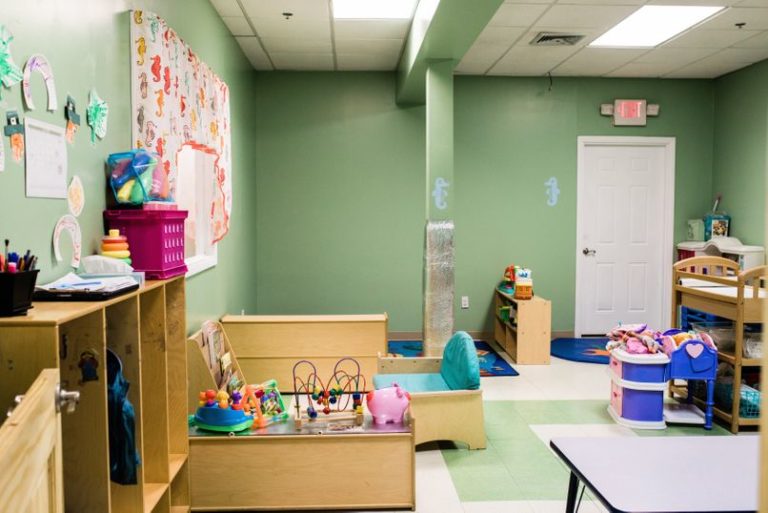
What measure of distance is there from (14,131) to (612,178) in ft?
Result: 20.2

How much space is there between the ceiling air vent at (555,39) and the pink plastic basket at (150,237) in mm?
3822

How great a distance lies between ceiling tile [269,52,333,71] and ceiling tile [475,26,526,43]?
1.48 meters

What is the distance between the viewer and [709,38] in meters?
5.39

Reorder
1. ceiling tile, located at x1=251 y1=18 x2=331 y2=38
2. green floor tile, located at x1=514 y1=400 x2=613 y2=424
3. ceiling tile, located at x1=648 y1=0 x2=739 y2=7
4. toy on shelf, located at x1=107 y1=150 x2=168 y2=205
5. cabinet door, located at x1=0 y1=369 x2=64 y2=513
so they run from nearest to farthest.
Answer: cabinet door, located at x1=0 y1=369 x2=64 y2=513 < toy on shelf, located at x1=107 y1=150 x2=168 y2=205 < green floor tile, located at x1=514 y1=400 x2=613 y2=424 < ceiling tile, located at x1=648 y1=0 x2=739 y2=7 < ceiling tile, located at x1=251 y1=18 x2=331 y2=38

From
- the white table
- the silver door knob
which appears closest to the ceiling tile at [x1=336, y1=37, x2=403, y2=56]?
the white table

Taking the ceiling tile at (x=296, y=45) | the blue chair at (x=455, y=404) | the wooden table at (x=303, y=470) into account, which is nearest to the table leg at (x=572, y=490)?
the wooden table at (x=303, y=470)

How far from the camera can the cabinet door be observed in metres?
1.14

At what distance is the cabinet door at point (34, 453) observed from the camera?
44.9 inches

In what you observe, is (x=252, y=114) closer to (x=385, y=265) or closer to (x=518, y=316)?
(x=385, y=265)

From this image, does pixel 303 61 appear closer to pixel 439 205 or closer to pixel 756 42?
pixel 439 205

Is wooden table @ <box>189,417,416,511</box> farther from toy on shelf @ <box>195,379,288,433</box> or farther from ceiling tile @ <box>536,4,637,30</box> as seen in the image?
ceiling tile @ <box>536,4,637,30</box>

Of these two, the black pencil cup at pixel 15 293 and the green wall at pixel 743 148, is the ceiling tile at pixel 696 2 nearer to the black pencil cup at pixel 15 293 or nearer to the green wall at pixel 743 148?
the green wall at pixel 743 148

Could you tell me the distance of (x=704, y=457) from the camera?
2018 millimetres

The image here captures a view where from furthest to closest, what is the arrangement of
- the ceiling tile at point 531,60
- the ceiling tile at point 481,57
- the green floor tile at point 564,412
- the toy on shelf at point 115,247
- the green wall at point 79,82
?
the ceiling tile at point 531,60 < the ceiling tile at point 481,57 < the green floor tile at point 564,412 < the toy on shelf at point 115,247 < the green wall at point 79,82
